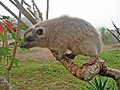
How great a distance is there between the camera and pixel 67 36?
3.34 metres

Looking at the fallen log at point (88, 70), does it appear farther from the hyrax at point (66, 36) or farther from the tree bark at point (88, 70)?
the hyrax at point (66, 36)

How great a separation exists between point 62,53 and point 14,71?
5849 mm

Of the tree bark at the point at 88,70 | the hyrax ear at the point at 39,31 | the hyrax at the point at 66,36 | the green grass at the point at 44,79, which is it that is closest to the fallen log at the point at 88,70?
the tree bark at the point at 88,70

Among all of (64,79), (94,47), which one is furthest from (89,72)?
(64,79)

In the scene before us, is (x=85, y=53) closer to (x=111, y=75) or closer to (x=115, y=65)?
(x=111, y=75)

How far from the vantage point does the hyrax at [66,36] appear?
3.13 metres

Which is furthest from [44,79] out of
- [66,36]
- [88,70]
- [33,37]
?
[88,70]

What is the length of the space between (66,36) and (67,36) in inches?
0.4

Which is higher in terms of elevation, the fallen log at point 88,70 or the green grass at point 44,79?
the fallen log at point 88,70

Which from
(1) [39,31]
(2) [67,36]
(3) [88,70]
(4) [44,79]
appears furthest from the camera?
(4) [44,79]

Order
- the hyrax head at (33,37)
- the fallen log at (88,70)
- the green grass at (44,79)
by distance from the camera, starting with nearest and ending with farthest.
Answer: the fallen log at (88,70), the hyrax head at (33,37), the green grass at (44,79)

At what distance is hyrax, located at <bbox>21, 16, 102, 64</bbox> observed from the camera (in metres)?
3.13

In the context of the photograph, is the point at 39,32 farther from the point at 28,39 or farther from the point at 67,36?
the point at 67,36

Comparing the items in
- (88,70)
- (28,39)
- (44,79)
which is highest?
(28,39)
